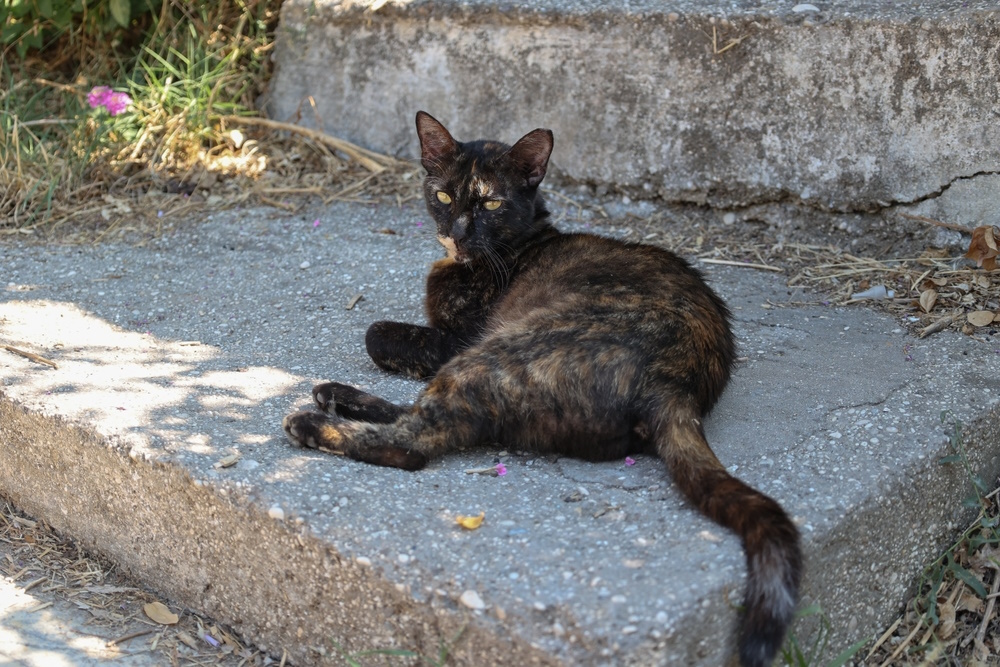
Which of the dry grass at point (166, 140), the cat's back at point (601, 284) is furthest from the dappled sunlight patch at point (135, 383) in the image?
the dry grass at point (166, 140)

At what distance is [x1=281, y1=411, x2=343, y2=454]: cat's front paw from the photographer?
2809 millimetres

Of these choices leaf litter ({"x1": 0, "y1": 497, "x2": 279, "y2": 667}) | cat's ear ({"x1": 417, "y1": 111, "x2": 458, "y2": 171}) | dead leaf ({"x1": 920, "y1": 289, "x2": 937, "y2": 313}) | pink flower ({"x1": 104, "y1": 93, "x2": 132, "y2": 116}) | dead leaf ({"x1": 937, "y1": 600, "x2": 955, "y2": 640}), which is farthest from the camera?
pink flower ({"x1": 104, "y1": 93, "x2": 132, "y2": 116})

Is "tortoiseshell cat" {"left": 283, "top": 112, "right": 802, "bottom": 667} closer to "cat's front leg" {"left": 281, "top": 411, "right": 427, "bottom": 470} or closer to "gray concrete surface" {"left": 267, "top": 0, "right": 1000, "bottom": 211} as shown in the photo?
"cat's front leg" {"left": 281, "top": 411, "right": 427, "bottom": 470}

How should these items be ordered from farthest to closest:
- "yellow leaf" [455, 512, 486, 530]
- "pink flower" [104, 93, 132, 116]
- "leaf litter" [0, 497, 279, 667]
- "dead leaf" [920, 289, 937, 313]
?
"pink flower" [104, 93, 132, 116] → "dead leaf" [920, 289, 937, 313] → "leaf litter" [0, 497, 279, 667] → "yellow leaf" [455, 512, 486, 530]

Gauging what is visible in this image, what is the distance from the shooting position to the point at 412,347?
11.2 ft

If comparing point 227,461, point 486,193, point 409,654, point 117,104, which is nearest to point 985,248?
→ point 486,193

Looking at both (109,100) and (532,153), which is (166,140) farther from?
(532,153)

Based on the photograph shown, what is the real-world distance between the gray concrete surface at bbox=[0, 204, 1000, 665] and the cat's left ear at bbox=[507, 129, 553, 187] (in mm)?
849

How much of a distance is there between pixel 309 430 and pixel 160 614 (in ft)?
2.13

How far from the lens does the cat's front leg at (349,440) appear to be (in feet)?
9.03

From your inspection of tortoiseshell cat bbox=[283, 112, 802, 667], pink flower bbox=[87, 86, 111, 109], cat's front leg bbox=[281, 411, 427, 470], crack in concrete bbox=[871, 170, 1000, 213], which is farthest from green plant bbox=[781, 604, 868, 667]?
pink flower bbox=[87, 86, 111, 109]

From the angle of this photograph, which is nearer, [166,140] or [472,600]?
[472,600]

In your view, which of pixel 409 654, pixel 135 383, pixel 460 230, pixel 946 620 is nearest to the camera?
pixel 409 654

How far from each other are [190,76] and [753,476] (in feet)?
14.0
